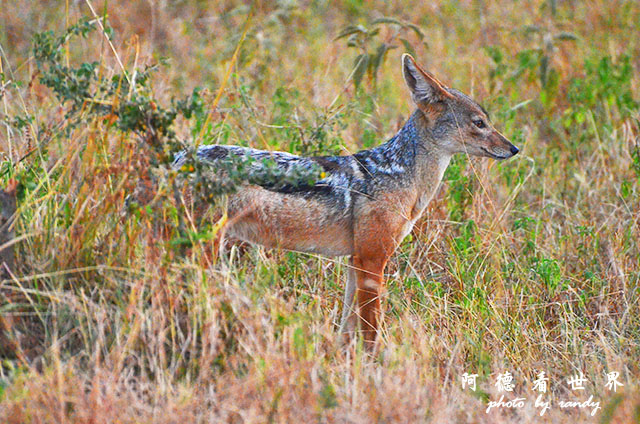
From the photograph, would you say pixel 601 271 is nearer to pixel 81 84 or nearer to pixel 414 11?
pixel 81 84

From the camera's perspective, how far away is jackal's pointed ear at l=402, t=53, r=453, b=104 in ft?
17.4

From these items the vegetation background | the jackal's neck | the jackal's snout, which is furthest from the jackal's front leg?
the jackal's snout

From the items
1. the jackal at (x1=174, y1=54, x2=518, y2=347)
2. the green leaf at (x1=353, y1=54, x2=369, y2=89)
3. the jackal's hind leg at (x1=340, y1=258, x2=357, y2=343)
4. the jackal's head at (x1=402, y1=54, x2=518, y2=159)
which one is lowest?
the jackal's hind leg at (x1=340, y1=258, x2=357, y2=343)

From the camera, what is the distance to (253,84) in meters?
8.38

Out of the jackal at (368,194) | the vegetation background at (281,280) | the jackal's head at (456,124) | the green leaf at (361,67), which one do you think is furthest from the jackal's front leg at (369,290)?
the green leaf at (361,67)

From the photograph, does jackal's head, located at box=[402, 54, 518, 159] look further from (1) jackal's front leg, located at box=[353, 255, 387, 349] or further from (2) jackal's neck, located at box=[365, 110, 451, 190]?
(1) jackal's front leg, located at box=[353, 255, 387, 349]

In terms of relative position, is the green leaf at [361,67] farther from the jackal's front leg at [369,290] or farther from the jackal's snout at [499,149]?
the jackal's front leg at [369,290]

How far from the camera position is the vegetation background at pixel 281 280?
394 cm

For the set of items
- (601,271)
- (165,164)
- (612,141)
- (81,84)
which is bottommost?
(601,271)

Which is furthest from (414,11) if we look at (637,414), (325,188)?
(637,414)

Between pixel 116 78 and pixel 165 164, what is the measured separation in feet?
1.82

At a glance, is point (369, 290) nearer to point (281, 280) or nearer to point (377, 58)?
point (281, 280)

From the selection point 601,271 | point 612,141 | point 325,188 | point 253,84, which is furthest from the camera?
point 253,84

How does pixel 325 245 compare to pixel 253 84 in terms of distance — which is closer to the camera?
pixel 325 245
